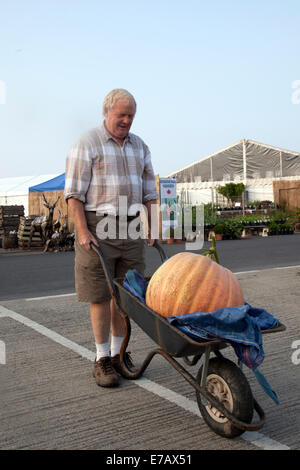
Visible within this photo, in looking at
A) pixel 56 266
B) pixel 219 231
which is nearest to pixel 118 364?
pixel 56 266

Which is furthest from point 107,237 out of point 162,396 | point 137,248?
point 162,396

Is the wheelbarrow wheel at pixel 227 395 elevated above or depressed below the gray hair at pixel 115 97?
below

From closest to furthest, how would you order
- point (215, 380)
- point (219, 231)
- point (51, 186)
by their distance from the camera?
point (215, 380) → point (219, 231) → point (51, 186)

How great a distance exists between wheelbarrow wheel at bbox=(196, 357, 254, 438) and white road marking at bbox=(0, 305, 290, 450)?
150 mm

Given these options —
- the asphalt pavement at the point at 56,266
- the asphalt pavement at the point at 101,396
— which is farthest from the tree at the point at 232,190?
the asphalt pavement at the point at 101,396

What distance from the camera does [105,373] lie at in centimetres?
395

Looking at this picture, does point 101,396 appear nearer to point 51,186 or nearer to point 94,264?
point 94,264

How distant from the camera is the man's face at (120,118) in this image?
3785 mm

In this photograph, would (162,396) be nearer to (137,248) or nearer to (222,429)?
(222,429)

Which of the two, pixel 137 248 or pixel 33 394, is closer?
pixel 33 394

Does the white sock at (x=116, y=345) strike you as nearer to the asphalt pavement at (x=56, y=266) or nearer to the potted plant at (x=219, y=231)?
the asphalt pavement at (x=56, y=266)

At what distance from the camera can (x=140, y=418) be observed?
334 centimetres

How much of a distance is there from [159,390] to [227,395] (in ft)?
3.20
